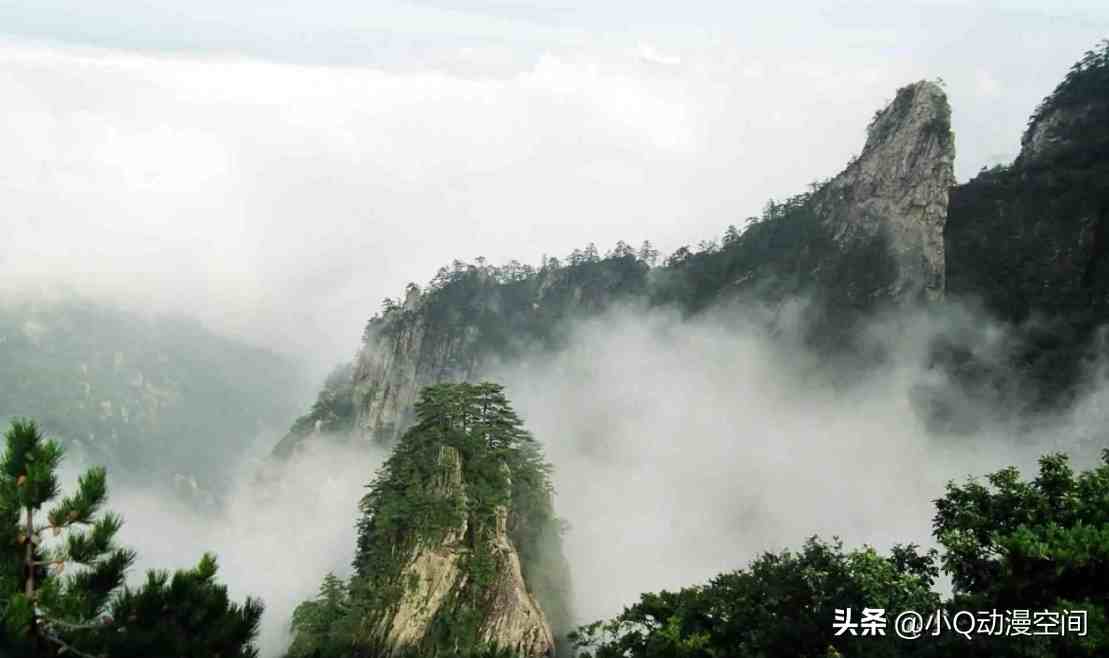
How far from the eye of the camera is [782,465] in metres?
57.5

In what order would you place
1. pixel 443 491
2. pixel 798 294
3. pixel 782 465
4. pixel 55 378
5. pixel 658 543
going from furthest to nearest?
1. pixel 55 378
2. pixel 798 294
3. pixel 782 465
4. pixel 658 543
5. pixel 443 491

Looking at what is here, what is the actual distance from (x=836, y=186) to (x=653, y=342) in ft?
77.5

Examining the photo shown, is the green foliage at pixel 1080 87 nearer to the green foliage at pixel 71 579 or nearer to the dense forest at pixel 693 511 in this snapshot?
the dense forest at pixel 693 511

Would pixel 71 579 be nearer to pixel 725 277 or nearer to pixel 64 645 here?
pixel 64 645

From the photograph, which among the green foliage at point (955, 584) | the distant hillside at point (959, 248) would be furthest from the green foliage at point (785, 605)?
the distant hillside at point (959, 248)

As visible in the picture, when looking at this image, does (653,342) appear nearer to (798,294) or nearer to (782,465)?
(798,294)

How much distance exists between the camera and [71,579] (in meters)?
8.26

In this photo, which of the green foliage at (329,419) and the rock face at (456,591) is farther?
the green foliage at (329,419)

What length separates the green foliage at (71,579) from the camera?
7898 mm

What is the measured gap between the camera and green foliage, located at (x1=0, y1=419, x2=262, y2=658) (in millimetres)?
7898

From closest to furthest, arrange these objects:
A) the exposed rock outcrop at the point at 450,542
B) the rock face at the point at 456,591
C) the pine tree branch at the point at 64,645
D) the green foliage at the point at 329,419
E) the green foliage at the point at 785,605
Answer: the pine tree branch at the point at 64,645 < the green foliage at the point at 785,605 < the rock face at the point at 456,591 < the exposed rock outcrop at the point at 450,542 < the green foliage at the point at 329,419

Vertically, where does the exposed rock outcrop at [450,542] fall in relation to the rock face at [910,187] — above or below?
below

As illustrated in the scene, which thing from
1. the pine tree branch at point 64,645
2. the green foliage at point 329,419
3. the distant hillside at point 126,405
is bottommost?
the pine tree branch at point 64,645

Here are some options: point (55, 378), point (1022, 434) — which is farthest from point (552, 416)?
point (55, 378)
